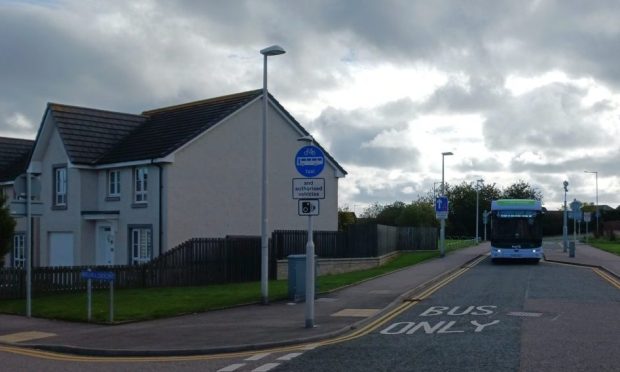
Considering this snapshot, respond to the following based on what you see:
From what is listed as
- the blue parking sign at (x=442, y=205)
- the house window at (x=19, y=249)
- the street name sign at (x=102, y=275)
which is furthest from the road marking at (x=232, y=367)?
the blue parking sign at (x=442, y=205)

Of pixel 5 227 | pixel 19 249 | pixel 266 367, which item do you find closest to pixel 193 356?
pixel 266 367

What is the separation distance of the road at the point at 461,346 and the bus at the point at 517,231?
52.6 feet

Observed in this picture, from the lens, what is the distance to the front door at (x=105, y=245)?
34406 mm

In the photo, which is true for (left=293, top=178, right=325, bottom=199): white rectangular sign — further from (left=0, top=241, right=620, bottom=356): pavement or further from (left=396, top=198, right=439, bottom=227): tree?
(left=396, top=198, right=439, bottom=227): tree

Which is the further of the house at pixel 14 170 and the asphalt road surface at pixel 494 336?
the house at pixel 14 170

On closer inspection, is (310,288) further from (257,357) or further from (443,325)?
(257,357)

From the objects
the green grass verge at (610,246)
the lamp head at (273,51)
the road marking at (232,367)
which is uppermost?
the lamp head at (273,51)

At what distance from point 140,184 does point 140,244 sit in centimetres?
250

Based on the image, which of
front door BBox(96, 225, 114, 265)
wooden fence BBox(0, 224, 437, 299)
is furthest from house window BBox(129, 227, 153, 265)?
wooden fence BBox(0, 224, 437, 299)

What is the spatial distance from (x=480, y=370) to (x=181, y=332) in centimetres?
674

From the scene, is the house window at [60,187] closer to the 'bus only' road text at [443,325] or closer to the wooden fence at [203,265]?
the wooden fence at [203,265]

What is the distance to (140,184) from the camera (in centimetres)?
3344

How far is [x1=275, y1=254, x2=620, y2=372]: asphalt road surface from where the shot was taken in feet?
→ 38.6

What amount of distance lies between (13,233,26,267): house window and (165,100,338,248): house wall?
1070 cm
